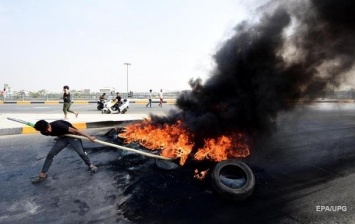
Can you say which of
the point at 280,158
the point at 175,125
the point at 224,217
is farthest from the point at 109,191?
the point at 280,158

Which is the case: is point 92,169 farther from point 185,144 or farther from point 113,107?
point 113,107

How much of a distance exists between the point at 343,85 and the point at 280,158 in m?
2.78

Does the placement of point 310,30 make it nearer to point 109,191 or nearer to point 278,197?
point 278,197

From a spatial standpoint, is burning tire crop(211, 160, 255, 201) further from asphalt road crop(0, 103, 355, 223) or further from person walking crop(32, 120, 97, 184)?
person walking crop(32, 120, 97, 184)

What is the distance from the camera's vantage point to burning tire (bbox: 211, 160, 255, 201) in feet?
17.4

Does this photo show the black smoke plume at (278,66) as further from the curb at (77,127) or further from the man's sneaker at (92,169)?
the curb at (77,127)

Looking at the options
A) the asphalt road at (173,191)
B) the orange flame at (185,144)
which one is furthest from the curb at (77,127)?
the orange flame at (185,144)

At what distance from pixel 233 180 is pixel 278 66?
3.27m

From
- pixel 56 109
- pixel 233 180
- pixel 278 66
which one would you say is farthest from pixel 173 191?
pixel 56 109

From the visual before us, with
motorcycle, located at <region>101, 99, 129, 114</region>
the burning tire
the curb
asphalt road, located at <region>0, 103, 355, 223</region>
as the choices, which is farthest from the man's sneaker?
motorcycle, located at <region>101, 99, 129, 114</region>

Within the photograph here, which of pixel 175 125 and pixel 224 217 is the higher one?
pixel 175 125

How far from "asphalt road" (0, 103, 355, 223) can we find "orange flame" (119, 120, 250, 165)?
38cm

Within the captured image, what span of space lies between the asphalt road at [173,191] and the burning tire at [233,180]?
0.47 feet

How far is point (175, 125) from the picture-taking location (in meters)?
8.37
